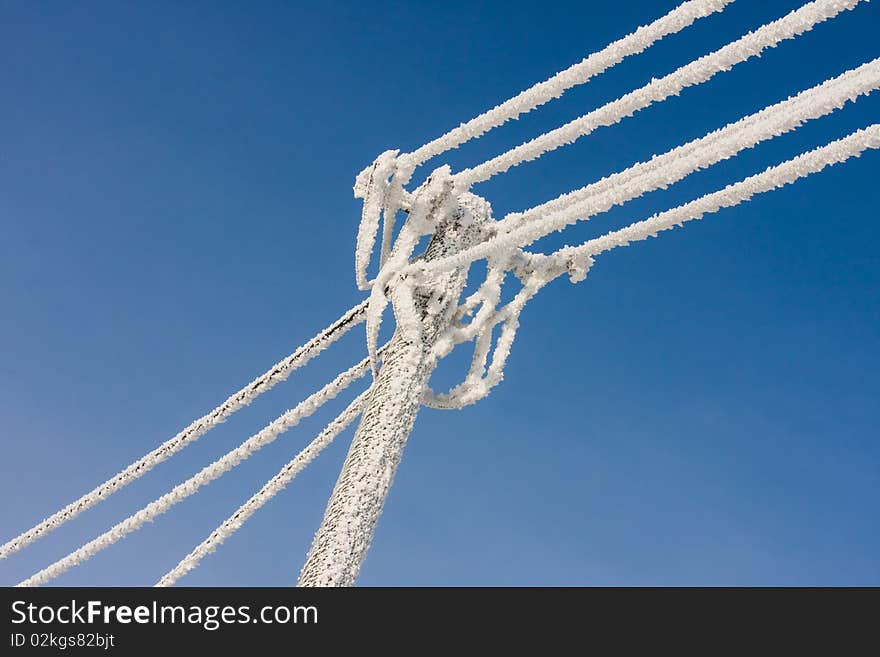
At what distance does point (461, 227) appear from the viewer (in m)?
5.48

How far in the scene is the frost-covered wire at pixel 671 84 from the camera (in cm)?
396

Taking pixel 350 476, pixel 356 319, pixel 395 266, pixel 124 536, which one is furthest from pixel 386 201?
pixel 124 536

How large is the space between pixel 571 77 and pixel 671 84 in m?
0.65

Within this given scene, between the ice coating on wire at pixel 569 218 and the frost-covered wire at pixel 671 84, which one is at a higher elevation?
the frost-covered wire at pixel 671 84

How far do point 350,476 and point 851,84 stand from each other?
3.23 metres

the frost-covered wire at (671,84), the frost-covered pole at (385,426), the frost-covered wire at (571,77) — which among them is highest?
the frost-covered wire at (571,77)

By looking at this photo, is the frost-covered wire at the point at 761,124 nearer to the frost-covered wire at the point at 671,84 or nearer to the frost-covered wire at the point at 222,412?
the frost-covered wire at the point at 671,84

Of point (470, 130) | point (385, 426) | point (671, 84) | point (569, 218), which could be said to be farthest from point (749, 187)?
point (385, 426)

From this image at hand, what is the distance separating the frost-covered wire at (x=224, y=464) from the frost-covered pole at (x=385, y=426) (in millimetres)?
684

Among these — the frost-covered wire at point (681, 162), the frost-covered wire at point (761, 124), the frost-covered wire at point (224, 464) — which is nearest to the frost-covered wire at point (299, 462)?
the frost-covered wire at point (224, 464)

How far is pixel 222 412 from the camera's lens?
597cm

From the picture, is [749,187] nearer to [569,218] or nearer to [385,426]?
[569,218]

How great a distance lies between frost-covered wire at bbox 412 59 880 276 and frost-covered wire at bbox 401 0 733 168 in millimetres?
618

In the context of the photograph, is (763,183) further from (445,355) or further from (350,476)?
(350,476)
